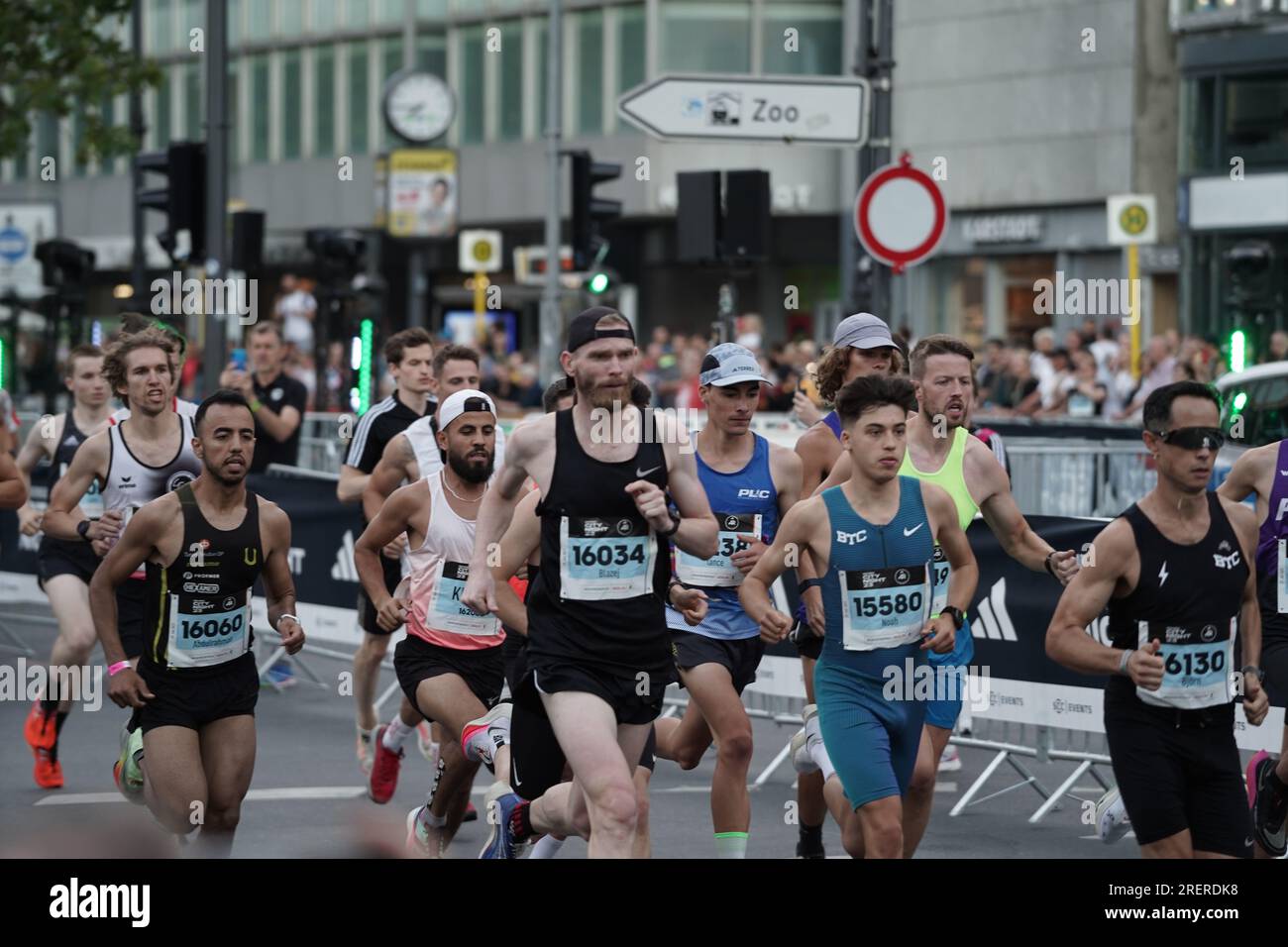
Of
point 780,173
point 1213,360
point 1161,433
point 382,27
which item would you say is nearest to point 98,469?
point 1161,433

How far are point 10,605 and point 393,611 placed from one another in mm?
9715

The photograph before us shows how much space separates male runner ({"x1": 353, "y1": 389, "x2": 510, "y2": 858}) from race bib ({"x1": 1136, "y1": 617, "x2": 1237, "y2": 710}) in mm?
2646

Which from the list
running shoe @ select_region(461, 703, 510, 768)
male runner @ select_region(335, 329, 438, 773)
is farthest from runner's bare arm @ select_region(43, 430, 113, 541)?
running shoe @ select_region(461, 703, 510, 768)

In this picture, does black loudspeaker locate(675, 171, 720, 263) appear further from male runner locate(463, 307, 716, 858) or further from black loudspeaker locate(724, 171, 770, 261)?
male runner locate(463, 307, 716, 858)

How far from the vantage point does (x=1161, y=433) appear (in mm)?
6973

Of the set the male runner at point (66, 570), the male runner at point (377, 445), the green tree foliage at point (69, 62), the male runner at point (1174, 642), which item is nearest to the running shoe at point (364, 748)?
the male runner at point (377, 445)

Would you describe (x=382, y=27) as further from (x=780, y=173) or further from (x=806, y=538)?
(x=806, y=538)

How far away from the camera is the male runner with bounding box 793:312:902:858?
9008mm

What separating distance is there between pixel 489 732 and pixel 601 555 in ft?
4.69

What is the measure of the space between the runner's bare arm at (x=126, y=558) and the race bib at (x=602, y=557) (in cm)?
156

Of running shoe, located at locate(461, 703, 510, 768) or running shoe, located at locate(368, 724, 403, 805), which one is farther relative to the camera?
running shoe, located at locate(368, 724, 403, 805)

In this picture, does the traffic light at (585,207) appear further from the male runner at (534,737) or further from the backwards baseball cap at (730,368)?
the male runner at (534,737)

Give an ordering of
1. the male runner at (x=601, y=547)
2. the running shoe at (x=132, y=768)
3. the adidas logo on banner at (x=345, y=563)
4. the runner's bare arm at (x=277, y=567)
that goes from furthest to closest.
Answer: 1. the adidas logo on banner at (x=345, y=563)
2. the running shoe at (x=132, y=768)
3. the runner's bare arm at (x=277, y=567)
4. the male runner at (x=601, y=547)

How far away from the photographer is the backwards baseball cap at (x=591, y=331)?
7.17m
